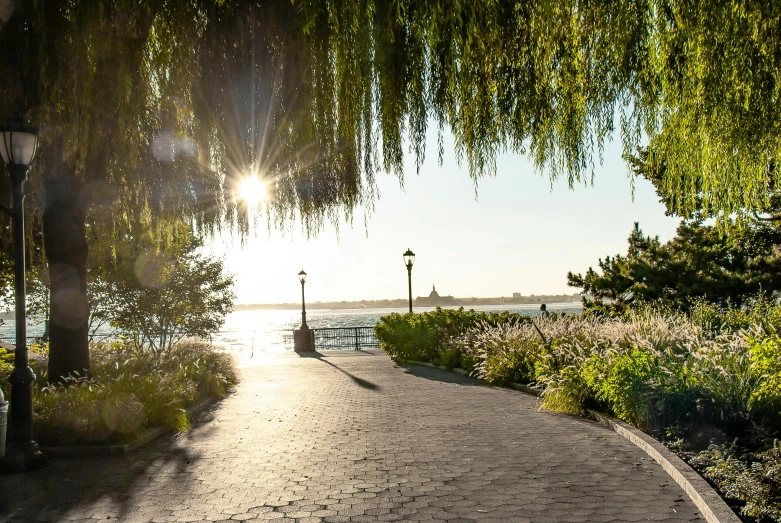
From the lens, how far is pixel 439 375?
16578mm

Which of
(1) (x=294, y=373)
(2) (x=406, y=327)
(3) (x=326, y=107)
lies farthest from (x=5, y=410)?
(2) (x=406, y=327)

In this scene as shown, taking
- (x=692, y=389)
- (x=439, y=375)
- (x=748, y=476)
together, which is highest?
(x=692, y=389)

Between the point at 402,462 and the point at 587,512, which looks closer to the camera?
the point at 587,512

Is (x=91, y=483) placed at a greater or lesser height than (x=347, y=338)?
greater

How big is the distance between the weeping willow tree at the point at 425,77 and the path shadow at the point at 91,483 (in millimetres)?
3274

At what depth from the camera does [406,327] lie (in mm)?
22438

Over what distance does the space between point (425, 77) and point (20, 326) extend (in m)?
6.25

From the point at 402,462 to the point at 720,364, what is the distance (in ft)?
14.4

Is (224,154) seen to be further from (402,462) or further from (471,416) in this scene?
(471,416)

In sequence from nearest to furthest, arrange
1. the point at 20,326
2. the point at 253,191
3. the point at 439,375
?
the point at 253,191 < the point at 20,326 < the point at 439,375

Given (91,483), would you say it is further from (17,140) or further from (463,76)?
(463,76)

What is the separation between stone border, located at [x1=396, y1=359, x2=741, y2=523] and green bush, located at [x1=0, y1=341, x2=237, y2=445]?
645cm

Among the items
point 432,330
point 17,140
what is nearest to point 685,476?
point 17,140

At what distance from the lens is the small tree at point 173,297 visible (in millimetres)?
19906
